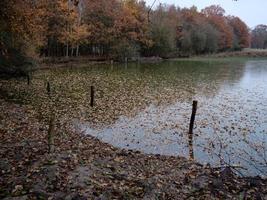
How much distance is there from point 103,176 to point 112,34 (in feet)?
223

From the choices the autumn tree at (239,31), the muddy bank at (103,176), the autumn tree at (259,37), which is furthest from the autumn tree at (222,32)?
the muddy bank at (103,176)

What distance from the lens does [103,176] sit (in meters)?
10.5

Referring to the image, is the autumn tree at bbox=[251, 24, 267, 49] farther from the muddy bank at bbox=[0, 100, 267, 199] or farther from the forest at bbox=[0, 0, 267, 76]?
the muddy bank at bbox=[0, 100, 267, 199]

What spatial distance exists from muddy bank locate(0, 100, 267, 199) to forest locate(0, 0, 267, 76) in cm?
1064

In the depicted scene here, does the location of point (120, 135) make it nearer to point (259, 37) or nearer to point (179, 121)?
point (179, 121)

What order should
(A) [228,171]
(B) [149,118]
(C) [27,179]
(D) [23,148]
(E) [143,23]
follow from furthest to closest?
(E) [143,23] < (B) [149,118] < (D) [23,148] < (A) [228,171] < (C) [27,179]

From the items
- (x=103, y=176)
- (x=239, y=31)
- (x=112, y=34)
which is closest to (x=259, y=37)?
(x=239, y=31)

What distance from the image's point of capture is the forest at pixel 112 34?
35.5 metres

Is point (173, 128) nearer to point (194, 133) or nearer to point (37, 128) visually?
point (194, 133)

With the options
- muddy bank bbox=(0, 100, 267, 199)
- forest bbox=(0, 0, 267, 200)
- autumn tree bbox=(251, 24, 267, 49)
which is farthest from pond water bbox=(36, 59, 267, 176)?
autumn tree bbox=(251, 24, 267, 49)

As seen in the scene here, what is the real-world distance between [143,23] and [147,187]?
75763 millimetres

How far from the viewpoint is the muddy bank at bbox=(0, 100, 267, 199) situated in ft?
30.4

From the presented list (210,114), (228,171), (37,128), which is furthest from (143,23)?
(228,171)

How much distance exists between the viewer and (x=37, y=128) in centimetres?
1711
